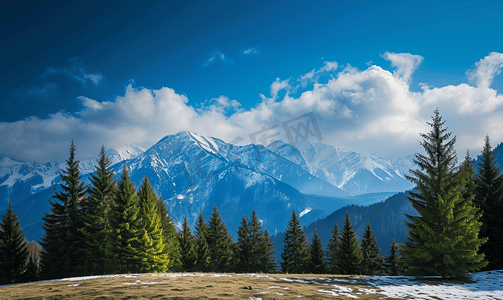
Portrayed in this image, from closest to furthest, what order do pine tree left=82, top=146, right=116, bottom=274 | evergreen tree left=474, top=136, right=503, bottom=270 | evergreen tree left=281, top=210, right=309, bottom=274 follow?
evergreen tree left=474, top=136, right=503, bottom=270, pine tree left=82, top=146, right=116, bottom=274, evergreen tree left=281, top=210, right=309, bottom=274

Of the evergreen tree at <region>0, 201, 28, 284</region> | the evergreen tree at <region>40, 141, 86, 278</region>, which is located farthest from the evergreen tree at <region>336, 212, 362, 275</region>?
the evergreen tree at <region>0, 201, 28, 284</region>

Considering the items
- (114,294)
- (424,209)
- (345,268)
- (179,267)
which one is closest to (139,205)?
(179,267)

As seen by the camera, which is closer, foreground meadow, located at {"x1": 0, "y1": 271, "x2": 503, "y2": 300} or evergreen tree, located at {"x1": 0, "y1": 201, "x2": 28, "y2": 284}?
foreground meadow, located at {"x1": 0, "y1": 271, "x2": 503, "y2": 300}

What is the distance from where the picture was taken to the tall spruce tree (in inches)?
701

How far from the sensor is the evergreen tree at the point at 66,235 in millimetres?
28500

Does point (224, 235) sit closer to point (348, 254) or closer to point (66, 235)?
point (348, 254)

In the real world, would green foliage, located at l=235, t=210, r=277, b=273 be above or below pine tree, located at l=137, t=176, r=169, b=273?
below

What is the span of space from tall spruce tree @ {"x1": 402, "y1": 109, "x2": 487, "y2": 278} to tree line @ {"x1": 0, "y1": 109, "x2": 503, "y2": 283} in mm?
61

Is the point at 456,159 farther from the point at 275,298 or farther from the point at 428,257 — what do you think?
the point at 275,298

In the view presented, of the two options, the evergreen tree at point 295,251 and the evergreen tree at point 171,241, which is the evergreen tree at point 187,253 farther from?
the evergreen tree at point 295,251

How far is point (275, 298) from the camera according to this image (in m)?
10.9

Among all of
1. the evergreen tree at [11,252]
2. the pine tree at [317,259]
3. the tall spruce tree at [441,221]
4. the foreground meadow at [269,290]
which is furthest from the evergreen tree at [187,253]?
the tall spruce tree at [441,221]

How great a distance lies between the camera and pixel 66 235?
29125mm

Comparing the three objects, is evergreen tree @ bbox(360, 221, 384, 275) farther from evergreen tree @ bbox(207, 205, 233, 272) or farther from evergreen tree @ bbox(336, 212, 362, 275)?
evergreen tree @ bbox(207, 205, 233, 272)
